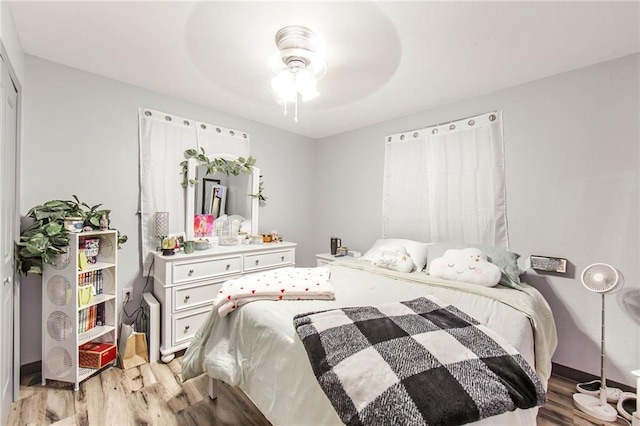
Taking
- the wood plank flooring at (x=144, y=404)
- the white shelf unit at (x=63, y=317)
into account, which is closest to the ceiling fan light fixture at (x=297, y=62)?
the white shelf unit at (x=63, y=317)

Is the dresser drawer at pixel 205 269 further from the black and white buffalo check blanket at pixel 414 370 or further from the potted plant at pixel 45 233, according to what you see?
the black and white buffalo check blanket at pixel 414 370

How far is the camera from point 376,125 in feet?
11.1

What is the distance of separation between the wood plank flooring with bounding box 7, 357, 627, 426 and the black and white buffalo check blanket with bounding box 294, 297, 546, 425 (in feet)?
3.27

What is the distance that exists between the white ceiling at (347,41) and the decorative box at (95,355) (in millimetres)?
2153

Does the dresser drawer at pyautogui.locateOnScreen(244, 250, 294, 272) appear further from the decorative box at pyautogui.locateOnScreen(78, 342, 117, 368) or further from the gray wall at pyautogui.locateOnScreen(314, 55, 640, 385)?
the gray wall at pyautogui.locateOnScreen(314, 55, 640, 385)

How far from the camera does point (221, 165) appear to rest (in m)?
2.98

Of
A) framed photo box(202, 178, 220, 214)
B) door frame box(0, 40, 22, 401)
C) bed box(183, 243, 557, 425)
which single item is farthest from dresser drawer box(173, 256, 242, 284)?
door frame box(0, 40, 22, 401)

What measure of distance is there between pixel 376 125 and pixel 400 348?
9.45 feet

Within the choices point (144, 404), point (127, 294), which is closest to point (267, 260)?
point (127, 294)

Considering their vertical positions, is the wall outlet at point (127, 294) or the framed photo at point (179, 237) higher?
the framed photo at point (179, 237)

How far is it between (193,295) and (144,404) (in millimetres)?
826

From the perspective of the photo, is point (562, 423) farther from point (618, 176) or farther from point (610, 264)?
point (618, 176)

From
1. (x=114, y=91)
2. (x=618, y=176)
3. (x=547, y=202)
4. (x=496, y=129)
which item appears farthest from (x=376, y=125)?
(x=114, y=91)

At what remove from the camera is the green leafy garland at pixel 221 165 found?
275 centimetres
